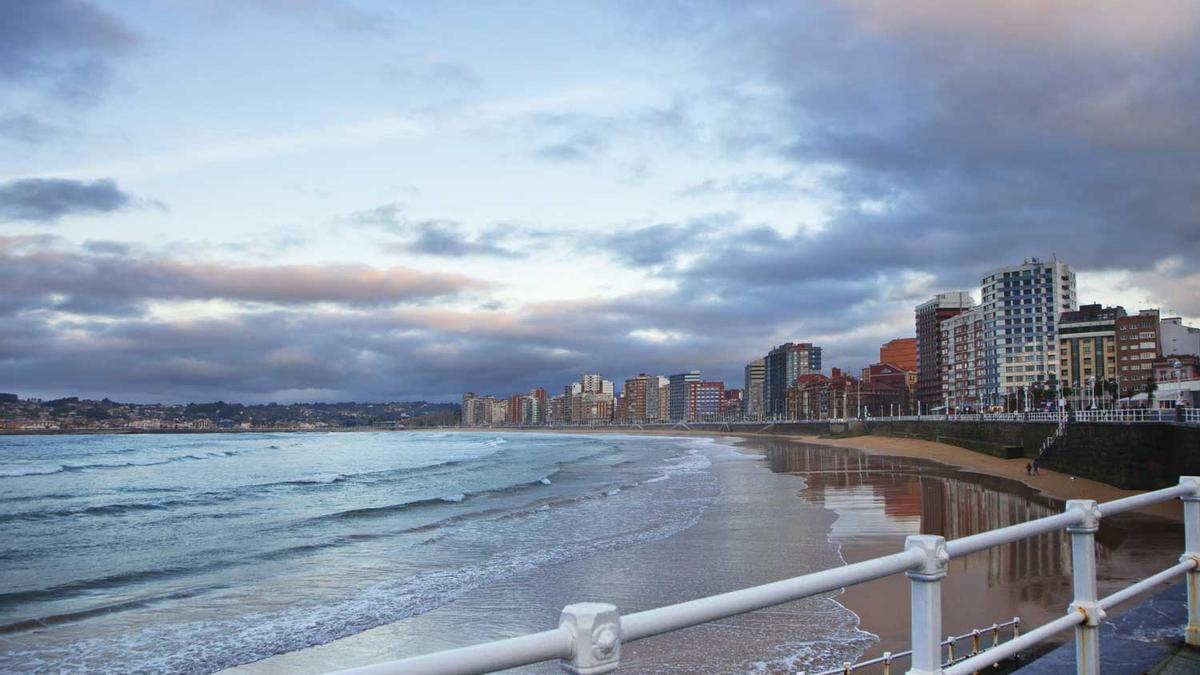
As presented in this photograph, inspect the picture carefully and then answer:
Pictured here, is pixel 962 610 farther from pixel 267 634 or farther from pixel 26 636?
pixel 26 636

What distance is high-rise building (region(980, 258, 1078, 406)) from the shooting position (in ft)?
388

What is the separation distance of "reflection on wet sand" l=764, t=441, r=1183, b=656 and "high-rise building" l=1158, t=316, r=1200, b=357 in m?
85.2

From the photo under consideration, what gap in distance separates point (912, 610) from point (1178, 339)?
121 meters

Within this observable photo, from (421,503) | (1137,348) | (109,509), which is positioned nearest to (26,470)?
(109,509)

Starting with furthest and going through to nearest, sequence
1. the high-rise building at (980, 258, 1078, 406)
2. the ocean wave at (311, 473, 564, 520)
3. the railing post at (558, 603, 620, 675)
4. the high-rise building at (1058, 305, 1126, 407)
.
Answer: the high-rise building at (980, 258, 1078, 406) < the high-rise building at (1058, 305, 1126, 407) < the ocean wave at (311, 473, 564, 520) < the railing post at (558, 603, 620, 675)

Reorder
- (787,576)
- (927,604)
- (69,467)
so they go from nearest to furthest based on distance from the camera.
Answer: (927,604), (787,576), (69,467)

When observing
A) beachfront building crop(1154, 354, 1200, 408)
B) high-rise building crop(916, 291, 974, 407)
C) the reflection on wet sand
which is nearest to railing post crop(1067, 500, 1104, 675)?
the reflection on wet sand

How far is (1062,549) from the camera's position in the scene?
50.8 feet

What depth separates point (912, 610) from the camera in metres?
2.66

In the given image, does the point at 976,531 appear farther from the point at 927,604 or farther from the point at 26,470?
the point at 26,470

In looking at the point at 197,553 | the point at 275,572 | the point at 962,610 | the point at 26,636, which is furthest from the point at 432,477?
the point at 962,610

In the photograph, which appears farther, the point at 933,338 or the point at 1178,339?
the point at 933,338

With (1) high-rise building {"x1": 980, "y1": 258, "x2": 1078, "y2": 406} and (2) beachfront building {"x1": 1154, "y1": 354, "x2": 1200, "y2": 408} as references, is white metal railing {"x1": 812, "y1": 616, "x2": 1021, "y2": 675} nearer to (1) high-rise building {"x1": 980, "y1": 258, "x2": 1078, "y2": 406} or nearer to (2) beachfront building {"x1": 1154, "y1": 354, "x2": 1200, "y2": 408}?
(2) beachfront building {"x1": 1154, "y1": 354, "x2": 1200, "y2": 408}

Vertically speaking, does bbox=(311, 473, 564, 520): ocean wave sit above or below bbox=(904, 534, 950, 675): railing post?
below
